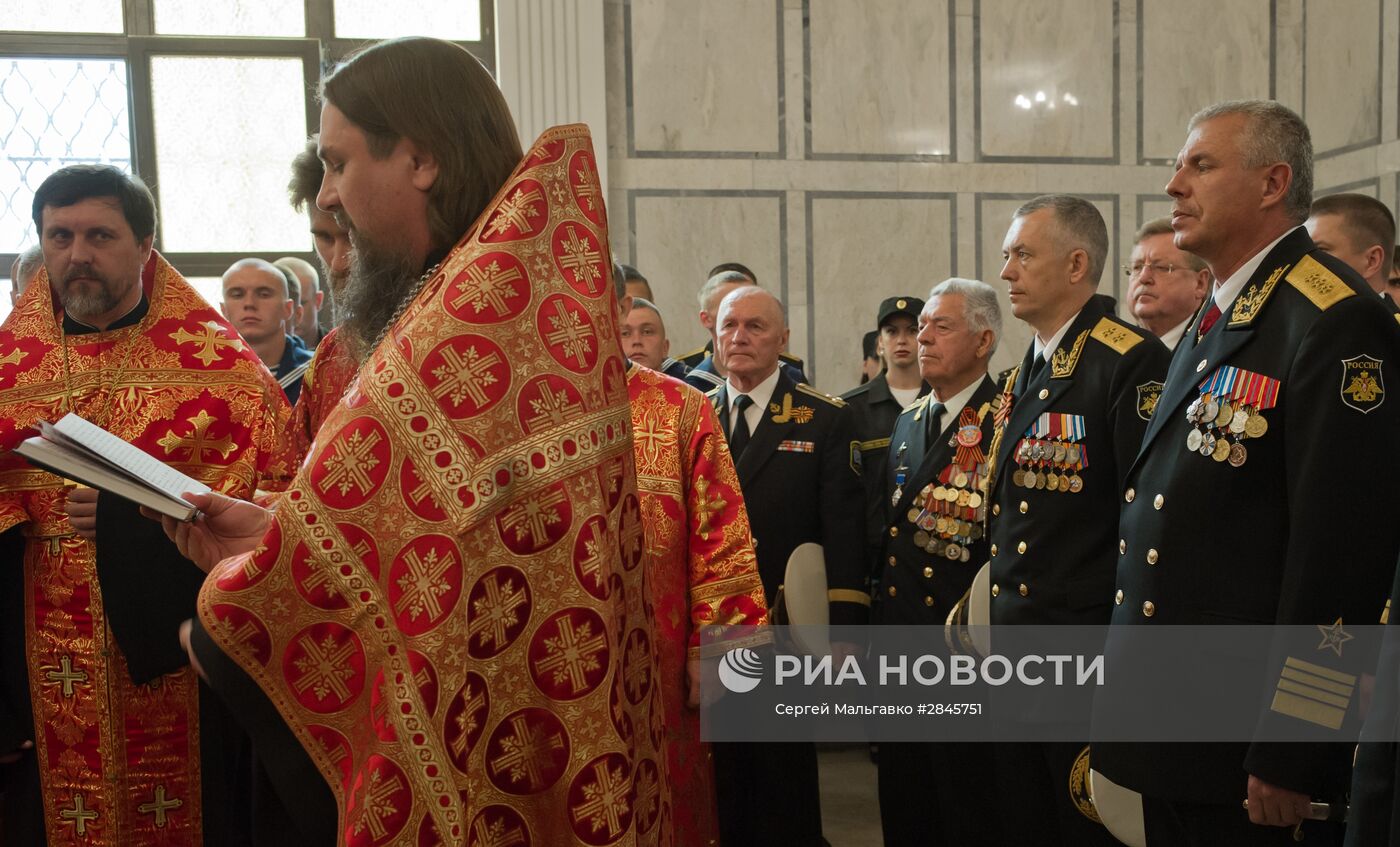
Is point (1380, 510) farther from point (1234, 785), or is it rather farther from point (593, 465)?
point (593, 465)

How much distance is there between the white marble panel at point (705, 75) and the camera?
8266 mm

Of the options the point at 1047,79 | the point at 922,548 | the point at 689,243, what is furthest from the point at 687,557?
the point at 1047,79

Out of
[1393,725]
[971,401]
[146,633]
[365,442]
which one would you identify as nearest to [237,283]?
[146,633]

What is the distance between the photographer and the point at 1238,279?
269 centimetres

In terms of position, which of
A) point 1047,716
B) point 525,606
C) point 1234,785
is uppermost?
point 525,606

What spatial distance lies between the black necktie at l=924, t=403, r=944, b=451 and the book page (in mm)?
2945

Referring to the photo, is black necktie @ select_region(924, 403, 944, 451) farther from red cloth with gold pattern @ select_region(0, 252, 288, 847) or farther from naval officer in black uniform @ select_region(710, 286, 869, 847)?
red cloth with gold pattern @ select_region(0, 252, 288, 847)

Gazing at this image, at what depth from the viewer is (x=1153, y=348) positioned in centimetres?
337

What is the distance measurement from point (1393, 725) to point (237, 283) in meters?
4.73

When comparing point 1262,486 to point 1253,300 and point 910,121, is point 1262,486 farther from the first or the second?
point 910,121

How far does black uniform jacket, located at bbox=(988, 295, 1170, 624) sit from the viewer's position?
3.33 metres

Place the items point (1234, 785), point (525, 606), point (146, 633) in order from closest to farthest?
point (525, 606)
point (1234, 785)
point (146, 633)

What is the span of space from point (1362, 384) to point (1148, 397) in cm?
100

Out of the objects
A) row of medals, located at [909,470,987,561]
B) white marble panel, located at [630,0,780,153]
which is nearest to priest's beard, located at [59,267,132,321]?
row of medals, located at [909,470,987,561]
